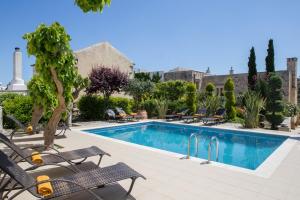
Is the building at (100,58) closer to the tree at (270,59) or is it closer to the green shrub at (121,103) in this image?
the green shrub at (121,103)

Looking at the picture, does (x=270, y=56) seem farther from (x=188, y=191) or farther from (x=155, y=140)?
(x=188, y=191)

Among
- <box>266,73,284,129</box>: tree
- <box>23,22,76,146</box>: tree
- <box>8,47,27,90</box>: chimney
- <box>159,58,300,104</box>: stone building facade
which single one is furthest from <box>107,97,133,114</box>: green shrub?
<box>159,58,300,104</box>: stone building facade

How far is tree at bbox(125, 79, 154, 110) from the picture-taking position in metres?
18.3

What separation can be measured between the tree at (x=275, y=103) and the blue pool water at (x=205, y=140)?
1.94 metres

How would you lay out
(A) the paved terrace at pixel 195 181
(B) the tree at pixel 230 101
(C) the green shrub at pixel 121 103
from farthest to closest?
(C) the green shrub at pixel 121 103 → (B) the tree at pixel 230 101 → (A) the paved terrace at pixel 195 181

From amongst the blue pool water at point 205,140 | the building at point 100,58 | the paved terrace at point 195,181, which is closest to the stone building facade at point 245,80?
the building at point 100,58

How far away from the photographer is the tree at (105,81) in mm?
16516

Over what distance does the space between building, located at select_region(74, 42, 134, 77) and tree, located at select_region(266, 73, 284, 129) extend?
13815 mm

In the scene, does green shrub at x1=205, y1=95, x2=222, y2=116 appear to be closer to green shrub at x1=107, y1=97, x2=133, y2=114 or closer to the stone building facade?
green shrub at x1=107, y1=97, x2=133, y2=114

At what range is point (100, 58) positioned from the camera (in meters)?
23.4

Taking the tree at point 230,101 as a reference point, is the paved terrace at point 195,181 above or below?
below

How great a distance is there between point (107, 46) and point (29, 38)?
18278mm

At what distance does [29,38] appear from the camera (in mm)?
6414

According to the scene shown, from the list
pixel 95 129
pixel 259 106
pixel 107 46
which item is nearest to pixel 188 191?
pixel 95 129
